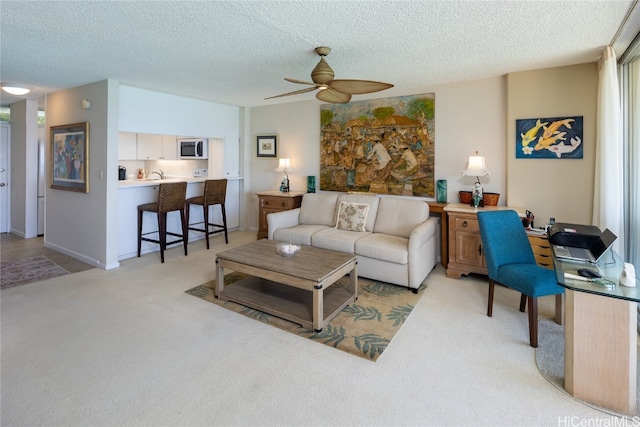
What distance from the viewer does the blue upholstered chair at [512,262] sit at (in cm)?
249

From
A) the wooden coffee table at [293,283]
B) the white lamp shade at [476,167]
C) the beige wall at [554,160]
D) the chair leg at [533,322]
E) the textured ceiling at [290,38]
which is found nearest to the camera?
the textured ceiling at [290,38]

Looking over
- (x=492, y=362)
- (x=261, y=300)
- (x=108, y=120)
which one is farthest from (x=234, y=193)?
(x=492, y=362)

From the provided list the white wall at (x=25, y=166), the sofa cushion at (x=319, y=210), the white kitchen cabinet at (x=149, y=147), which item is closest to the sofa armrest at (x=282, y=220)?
the sofa cushion at (x=319, y=210)

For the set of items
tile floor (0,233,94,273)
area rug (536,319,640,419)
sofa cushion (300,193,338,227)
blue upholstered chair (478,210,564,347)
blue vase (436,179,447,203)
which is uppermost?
blue vase (436,179,447,203)

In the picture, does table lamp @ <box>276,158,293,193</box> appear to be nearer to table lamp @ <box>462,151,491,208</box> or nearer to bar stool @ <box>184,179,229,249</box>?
bar stool @ <box>184,179,229,249</box>

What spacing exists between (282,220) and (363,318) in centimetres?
210

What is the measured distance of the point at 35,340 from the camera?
254 centimetres

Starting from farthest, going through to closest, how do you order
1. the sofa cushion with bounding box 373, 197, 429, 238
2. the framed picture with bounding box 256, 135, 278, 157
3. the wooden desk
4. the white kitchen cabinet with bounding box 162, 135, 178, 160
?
the white kitchen cabinet with bounding box 162, 135, 178, 160 < the framed picture with bounding box 256, 135, 278, 157 < the sofa cushion with bounding box 373, 197, 429, 238 < the wooden desk

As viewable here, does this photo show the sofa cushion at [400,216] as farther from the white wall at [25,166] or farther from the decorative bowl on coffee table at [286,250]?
the white wall at [25,166]

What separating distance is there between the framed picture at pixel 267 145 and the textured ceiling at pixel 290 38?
1.90 metres

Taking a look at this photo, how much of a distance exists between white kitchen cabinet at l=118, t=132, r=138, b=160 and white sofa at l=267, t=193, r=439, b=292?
3374 mm

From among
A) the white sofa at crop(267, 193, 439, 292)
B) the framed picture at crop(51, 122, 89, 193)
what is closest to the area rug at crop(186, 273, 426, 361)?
the white sofa at crop(267, 193, 439, 292)

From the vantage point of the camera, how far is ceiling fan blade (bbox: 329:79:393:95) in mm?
2777

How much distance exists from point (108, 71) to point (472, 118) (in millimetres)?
4466
